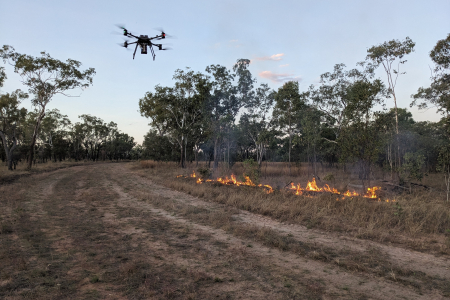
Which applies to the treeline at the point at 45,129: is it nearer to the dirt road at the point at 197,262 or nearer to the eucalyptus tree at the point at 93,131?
the eucalyptus tree at the point at 93,131

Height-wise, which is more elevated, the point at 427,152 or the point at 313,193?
the point at 427,152

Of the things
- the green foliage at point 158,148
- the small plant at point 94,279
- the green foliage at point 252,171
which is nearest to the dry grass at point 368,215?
the green foliage at point 252,171

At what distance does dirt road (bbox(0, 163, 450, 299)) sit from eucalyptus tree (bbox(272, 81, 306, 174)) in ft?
69.5

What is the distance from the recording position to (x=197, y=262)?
546cm

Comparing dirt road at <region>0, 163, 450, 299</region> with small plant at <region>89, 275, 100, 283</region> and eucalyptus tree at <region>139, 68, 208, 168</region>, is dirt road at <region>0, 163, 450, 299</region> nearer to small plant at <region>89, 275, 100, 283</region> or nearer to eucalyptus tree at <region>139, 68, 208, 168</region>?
small plant at <region>89, 275, 100, 283</region>

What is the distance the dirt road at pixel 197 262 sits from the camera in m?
4.21

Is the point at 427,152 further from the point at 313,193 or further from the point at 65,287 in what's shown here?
the point at 65,287

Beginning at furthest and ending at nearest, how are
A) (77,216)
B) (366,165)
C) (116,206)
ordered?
1. (366,165)
2. (116,206)
3. (77,216)

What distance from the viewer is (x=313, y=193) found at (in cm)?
1237

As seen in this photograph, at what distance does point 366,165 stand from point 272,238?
9.92m

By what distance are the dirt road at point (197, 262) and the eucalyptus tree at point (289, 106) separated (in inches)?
834

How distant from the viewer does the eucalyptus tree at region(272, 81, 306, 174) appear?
27.6 metres

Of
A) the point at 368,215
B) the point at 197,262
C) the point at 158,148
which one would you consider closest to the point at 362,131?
the point at 368,215

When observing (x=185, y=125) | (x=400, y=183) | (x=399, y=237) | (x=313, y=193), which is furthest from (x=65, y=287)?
(x=185, y=125)
